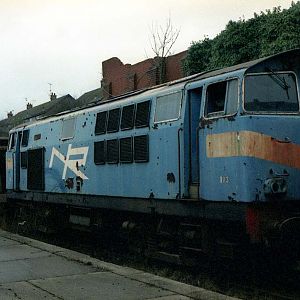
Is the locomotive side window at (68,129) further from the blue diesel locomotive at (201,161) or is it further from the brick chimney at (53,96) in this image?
the brick chimney at (53,96)

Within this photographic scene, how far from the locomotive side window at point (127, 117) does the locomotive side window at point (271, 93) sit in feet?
9.90

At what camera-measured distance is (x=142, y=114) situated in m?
9.57

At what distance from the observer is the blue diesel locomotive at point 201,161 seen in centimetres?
715

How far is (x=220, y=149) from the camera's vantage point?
24.9 ft

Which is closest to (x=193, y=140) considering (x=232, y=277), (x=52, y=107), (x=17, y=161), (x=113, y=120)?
(x=232, y=277)

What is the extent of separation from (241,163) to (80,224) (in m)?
6.19

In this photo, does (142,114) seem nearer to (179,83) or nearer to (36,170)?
(179,83)

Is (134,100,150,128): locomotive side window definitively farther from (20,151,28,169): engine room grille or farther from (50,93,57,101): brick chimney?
(50,93,57,101): brick chimney

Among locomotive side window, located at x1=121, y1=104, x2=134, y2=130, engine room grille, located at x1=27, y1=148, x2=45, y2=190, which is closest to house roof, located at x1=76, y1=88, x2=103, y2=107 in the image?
engine room grille, located at x1=27, y1=148, x2=45, y2=190

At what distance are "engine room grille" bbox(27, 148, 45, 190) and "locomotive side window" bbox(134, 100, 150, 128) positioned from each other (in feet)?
16.5

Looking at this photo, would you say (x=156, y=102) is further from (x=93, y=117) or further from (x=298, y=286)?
(x=298, y=286)

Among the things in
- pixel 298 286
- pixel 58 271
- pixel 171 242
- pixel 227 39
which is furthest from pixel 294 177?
pixel 227 39

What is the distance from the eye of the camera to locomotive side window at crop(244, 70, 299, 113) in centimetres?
743

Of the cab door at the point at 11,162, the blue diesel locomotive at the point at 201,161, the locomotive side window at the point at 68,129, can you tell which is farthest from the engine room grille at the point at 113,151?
the cab door at the point at 11,162
